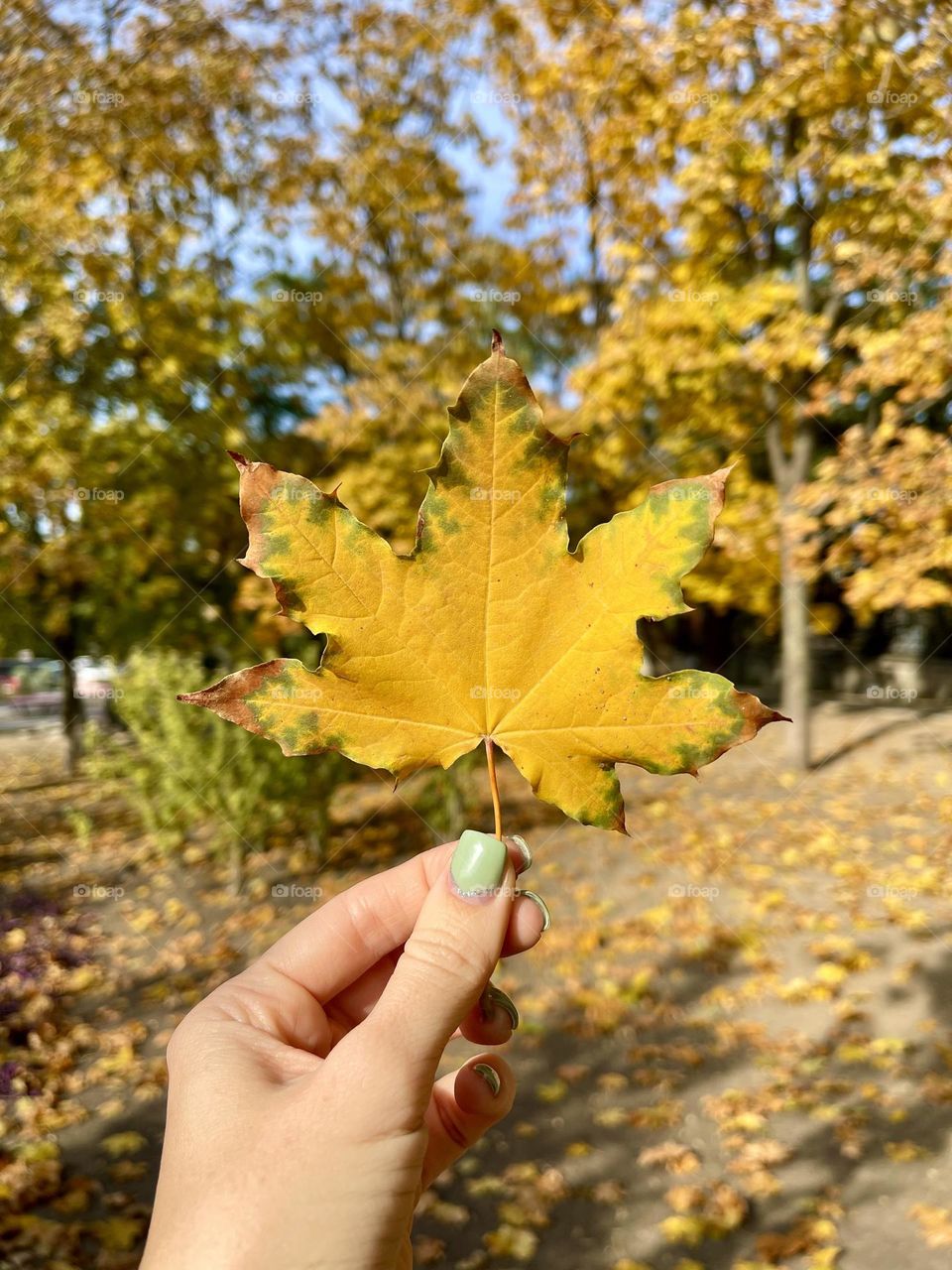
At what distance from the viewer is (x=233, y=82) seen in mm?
6562

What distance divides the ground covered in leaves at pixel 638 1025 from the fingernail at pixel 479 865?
260cm

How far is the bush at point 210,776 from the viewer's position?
5.58m

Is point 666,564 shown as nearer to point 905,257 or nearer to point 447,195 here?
point 905,257

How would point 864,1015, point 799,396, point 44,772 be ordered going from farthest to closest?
1. point 44,772
2. point 799,396
3. point 864,1015

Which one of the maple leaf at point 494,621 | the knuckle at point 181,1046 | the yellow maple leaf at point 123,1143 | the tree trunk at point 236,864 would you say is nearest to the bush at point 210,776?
the tree trunk at point 236,864

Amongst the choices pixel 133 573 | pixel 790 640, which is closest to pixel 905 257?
pixel 790 640

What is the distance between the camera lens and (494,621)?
92 cm

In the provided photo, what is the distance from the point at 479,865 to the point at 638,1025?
12.1 ft

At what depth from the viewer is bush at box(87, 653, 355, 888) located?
5.58 metres

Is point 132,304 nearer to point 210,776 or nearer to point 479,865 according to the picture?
point 210,776

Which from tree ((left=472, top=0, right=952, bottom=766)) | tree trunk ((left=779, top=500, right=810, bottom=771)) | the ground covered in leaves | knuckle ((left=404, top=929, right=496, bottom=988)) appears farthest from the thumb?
tree trunk ((left=779, top=500, right=810, bottom=771))

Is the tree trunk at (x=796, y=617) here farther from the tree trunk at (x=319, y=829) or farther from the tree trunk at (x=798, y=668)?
the tree trunk at (x=319, y=829)

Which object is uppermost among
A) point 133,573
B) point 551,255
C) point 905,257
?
Result: point 551,255

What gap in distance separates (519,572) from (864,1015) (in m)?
4.26
